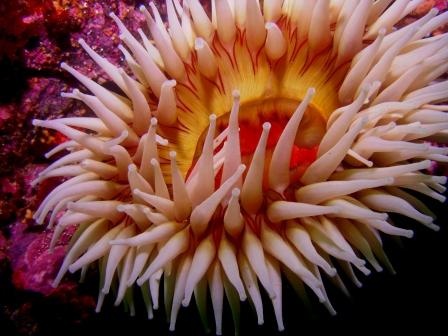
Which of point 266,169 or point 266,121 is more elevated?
point 266,121

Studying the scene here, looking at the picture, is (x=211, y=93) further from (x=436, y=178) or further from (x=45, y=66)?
(x=436, y=178)

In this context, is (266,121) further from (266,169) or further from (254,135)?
(266,169)

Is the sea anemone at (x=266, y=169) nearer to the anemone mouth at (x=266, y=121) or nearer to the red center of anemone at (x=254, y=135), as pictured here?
the anemone mouth at (x=266, y=121)

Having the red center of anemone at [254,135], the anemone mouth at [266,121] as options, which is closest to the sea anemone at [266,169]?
the anemone mouth at [266,121]

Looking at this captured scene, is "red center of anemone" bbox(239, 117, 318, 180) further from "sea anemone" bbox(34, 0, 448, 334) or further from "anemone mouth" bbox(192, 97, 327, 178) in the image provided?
"sea anemone" bbox(34, 0, 448, 334)

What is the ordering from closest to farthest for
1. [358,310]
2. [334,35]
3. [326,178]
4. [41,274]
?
1. [326,178]
2. [358,310]
3. [334,35]
4. [41,274]

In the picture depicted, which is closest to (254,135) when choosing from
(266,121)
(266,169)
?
(266,121)

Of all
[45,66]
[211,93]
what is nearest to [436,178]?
[211,93]

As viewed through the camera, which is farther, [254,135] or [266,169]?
[254,135]
